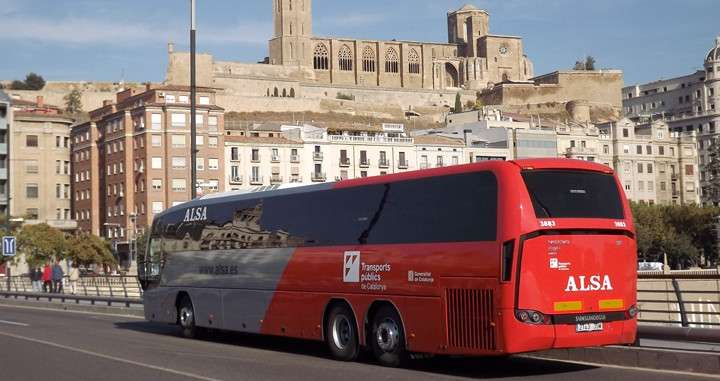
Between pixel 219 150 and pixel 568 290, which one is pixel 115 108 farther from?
pixel 568 290

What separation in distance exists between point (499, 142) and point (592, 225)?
9060 centimetres

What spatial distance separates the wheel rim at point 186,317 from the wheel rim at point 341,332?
19.5ft

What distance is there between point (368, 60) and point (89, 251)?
94.7 meters

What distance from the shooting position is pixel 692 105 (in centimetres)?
14512

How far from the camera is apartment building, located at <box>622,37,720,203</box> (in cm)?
12038

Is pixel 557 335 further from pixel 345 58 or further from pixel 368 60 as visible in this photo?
pixel 368 60

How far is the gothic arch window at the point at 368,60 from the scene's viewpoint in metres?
171

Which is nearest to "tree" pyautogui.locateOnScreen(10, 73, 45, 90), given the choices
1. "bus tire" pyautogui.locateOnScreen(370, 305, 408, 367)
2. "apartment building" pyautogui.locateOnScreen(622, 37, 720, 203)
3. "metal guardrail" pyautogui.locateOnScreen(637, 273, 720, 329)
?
"apartment building" pyautogui.locateOnScreen(622, 37, 720, 203)

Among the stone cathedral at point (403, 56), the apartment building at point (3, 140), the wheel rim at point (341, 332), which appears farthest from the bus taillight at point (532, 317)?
the stone cathedral at point (403, 56)

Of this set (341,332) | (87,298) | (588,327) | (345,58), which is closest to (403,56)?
(345,58)

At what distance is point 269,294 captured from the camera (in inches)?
741

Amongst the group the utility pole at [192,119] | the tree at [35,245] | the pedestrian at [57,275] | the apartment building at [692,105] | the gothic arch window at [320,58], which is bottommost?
the pedestrian at [57,275]

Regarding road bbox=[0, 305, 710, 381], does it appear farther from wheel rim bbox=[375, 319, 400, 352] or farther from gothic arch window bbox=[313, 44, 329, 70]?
gothic arch window bbox=[313, 44, 329, 70]

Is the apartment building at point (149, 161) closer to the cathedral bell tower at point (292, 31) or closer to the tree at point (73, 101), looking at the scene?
the tree at point (73, 101)
